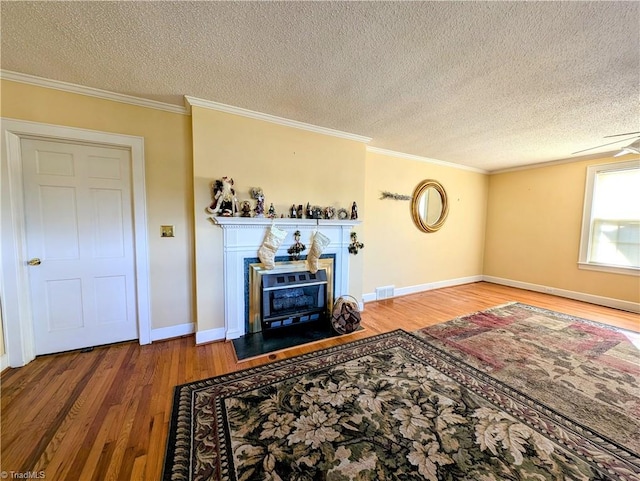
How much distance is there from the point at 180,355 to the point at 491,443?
2.49m

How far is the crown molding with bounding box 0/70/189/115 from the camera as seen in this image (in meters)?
1.96

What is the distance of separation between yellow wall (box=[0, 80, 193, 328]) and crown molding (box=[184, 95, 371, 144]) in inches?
11.8

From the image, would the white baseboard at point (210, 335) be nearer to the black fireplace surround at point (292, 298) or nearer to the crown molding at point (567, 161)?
the black fireplace surround at point (292, 298)

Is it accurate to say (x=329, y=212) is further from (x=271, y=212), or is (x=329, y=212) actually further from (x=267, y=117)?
(x=267, y=117)

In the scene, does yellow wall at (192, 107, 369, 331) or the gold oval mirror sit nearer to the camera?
yellow wall at (192, 107, 369, 331)

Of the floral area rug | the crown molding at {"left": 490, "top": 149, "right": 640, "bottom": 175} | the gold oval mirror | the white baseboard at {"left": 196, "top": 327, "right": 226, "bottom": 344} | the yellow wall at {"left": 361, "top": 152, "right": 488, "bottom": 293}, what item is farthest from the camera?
the gold oval mirror

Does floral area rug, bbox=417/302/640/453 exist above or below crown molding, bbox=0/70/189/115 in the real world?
below

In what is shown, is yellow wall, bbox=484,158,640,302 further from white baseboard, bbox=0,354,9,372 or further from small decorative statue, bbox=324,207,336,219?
white baseboard, bbox=0,354,9,372

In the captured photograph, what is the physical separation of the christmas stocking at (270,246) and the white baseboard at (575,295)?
5.01 meters

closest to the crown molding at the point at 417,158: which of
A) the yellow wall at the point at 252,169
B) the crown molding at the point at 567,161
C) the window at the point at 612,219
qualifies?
the crown molding at the point at 567,161

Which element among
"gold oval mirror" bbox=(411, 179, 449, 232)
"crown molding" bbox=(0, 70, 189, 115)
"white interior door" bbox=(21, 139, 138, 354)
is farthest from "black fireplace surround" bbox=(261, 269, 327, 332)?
"gold oval mirror" bbox=(411, 179, 449, 232)

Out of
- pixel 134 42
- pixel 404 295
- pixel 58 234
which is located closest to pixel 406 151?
pixel 404 295

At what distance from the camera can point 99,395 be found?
1.75 meters

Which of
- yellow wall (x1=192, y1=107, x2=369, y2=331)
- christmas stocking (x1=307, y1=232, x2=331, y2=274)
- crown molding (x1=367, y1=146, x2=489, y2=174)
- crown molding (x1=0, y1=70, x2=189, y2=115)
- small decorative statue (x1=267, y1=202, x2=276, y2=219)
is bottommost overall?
christmas stocking (x1=307, y1=232, x2=331, y2=274)
